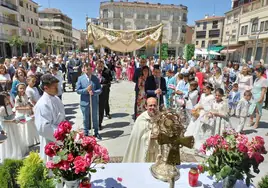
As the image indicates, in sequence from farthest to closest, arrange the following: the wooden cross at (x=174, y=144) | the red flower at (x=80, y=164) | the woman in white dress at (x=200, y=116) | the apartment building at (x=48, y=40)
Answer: the apartment building at (x=48, y=40), the woman in white dress at (x=200, y=116), the wooden cross at (x=174, y=144), the red flower at (x=80, y=164)

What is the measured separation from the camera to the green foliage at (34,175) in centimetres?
164

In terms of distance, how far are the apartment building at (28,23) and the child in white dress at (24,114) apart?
1481 inches

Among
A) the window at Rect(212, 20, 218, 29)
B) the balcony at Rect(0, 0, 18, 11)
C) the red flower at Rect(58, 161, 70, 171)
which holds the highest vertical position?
the window at Rect(212, 20, 218, 29)

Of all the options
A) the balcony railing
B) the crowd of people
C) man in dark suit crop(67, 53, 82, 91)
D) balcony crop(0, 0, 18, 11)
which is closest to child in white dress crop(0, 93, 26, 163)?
the crowd of people

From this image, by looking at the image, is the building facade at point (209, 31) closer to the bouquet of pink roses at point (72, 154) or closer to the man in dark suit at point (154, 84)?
the man in dark suit at point (154, 84)

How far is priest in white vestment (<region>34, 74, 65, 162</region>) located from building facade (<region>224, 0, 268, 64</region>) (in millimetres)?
26090

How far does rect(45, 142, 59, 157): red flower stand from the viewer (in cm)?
163

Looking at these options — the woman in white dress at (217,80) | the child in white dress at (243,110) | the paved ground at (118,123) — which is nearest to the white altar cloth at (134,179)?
the paved ground at (118,123)

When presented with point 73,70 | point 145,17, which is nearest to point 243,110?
point 73,70

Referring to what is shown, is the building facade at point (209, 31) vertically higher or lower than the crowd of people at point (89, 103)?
higher

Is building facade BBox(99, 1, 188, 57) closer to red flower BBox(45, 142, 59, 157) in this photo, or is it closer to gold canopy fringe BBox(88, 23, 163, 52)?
gold canopy fringe BBox(88, 23, 163, 52)

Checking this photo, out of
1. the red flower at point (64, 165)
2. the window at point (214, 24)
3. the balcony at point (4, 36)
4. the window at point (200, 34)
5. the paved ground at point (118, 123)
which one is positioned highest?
the window at point (214, 24)

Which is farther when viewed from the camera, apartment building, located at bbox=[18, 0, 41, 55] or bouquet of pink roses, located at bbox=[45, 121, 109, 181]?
apartment building, located at bbox=[18, 0, 41, 55]

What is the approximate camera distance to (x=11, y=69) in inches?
338
